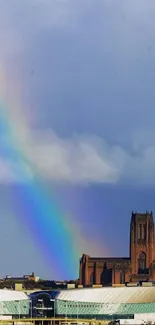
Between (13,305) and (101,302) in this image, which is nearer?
(13,305)

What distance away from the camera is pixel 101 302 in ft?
502

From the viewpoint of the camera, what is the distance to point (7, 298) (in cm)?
14975

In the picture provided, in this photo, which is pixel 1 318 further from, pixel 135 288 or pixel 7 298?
pixel 135 288

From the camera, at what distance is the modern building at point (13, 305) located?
485 feet

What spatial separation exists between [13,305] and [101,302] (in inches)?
542

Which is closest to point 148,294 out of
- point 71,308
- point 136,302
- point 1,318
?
point 136,302

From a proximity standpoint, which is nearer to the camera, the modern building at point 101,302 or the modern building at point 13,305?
the modern building at point 13,305

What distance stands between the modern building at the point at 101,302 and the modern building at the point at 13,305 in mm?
2071

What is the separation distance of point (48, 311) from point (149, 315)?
15.3m

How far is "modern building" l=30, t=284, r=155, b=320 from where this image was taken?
14900 cm

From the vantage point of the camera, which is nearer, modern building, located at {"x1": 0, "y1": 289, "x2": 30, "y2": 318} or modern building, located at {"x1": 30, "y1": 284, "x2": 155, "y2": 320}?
modern building, located at {"x1": 0, "y1": 289, "x2": 30, "y2": 318}

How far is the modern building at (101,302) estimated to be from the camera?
14900 centimetres

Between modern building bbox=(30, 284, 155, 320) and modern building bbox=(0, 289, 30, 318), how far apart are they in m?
2.07

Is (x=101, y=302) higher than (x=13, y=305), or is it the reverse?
(x=101, y=302)
